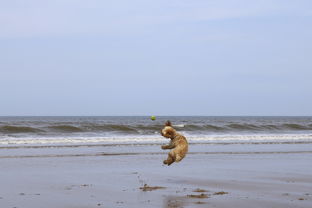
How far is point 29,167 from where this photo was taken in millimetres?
17359

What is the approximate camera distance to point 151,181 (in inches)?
560

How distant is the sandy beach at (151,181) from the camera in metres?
11.1

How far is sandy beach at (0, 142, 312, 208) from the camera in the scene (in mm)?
11055

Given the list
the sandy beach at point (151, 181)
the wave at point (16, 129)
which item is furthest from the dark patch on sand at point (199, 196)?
the wave at point (16, 129)

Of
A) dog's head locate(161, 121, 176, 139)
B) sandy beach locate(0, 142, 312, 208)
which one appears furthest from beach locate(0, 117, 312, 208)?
dog's head locate(161, 121, 176, 139)

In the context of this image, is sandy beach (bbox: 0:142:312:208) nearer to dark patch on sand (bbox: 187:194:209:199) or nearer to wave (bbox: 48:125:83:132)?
dark patch on sand (bbox: 187:194:209:199)

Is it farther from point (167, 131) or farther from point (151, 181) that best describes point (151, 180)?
point (167, 131)

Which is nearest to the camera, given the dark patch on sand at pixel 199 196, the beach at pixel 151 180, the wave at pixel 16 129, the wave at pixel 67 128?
the beach at pixel 151 180

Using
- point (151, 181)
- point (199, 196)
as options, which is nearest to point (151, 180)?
point (151, 181)

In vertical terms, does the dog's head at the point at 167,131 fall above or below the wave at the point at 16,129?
above

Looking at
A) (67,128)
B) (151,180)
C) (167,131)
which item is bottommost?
(151,180)

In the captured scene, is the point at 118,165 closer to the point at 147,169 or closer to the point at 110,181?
the point at 147,169

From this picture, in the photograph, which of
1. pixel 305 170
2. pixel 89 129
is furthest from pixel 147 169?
pixel 89 129

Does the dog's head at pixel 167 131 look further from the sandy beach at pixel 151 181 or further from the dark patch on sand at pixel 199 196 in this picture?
the dark patch on sand at pixel 199 196
